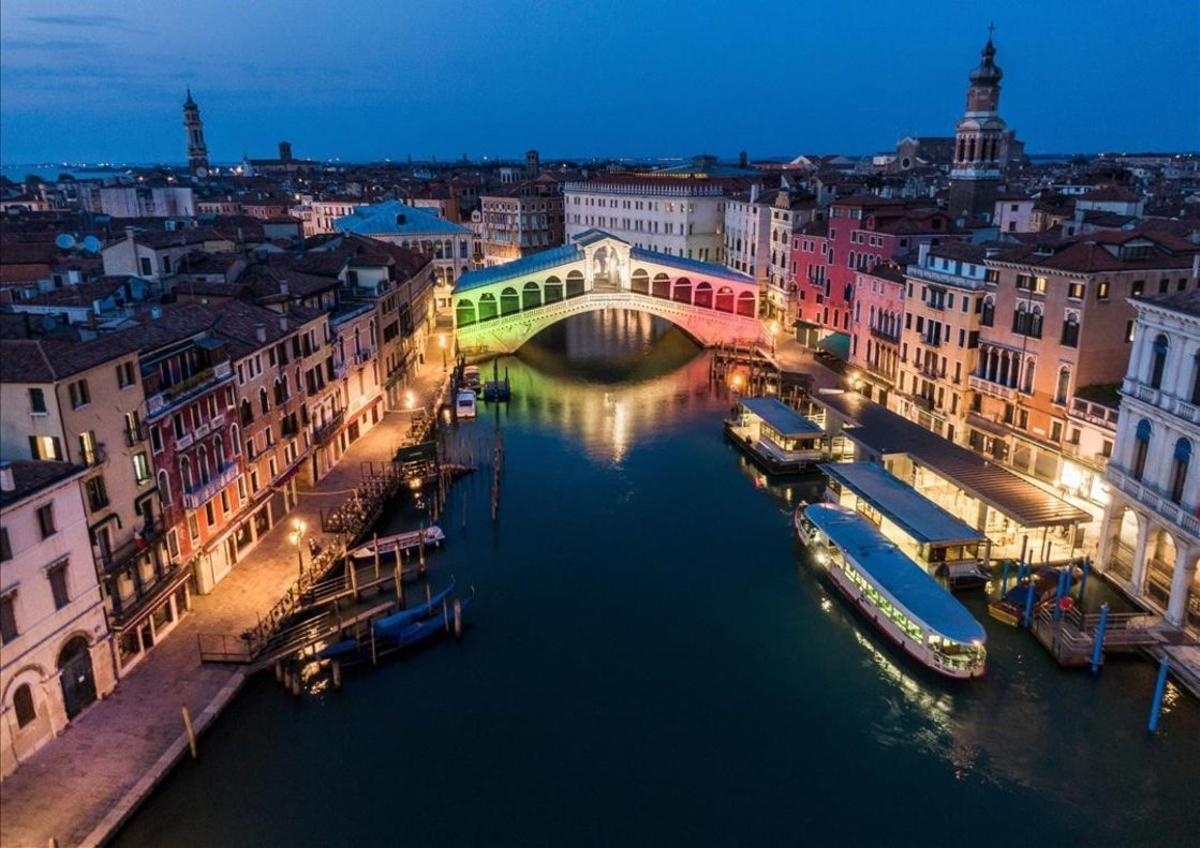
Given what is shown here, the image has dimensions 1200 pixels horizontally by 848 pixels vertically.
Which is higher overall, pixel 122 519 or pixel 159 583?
pixel 122 519

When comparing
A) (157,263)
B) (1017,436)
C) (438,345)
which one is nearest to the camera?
(1017,436)

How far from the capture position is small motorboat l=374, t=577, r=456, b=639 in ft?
89.4

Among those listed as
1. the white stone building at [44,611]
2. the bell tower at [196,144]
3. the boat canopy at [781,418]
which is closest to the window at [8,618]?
the white stone building at [44,611]

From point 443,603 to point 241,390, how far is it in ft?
34.0

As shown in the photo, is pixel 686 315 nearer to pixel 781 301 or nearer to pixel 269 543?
pixel 781 301

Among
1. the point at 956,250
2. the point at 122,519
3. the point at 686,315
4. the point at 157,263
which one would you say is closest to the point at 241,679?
the point at 122,519

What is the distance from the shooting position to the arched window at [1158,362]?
2632cm

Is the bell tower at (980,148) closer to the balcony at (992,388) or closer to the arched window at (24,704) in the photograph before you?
the balcony at (992,388)

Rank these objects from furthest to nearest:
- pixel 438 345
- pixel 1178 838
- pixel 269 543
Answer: pixel 438 345 < pixel 269 543 < pixel 1178 838

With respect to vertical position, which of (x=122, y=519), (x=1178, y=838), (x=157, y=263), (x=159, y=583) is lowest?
(x=1178, y=838)

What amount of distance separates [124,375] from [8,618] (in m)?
7.03

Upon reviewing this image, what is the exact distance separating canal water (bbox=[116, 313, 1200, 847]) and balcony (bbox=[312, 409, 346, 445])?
27.7 feet

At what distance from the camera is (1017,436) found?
37031mm

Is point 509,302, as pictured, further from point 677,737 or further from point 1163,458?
point 1163,458
